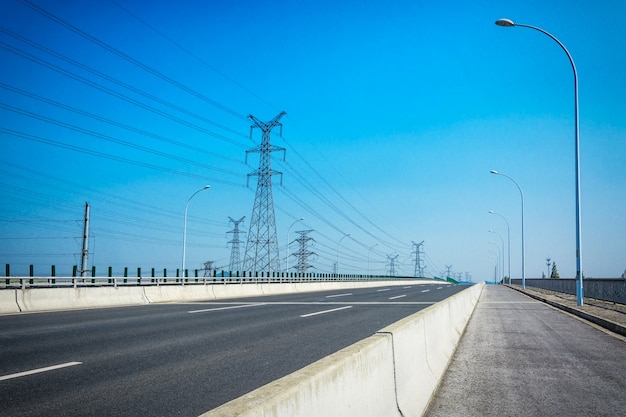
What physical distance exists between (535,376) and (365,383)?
451cm

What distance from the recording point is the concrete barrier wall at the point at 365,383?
257 centimetres

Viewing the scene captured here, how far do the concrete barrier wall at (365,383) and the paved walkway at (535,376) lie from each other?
0.37 meters

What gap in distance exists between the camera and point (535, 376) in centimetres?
709

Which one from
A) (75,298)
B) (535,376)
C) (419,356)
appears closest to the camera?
(419,356)

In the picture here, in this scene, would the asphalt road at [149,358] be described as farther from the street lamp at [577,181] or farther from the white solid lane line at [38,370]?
the street lamp at [577,181]

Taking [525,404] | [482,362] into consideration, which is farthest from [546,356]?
[525,404]

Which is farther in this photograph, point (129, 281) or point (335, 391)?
point (129, 281)

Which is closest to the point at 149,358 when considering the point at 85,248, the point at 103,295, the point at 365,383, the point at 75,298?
the point at 365,383

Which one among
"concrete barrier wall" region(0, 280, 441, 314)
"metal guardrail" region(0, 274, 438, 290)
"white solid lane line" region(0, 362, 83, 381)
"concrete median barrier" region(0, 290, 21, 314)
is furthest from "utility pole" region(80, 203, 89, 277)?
"white solid lane line" region(0, 362, 83, 381)

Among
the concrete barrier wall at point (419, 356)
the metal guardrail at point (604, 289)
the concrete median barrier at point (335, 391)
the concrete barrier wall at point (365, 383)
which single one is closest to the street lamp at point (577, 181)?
the metal guardrail at point (604, 289)

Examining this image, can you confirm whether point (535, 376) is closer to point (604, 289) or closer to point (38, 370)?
point (38, 370)

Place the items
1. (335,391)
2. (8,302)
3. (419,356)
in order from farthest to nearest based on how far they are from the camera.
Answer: (8,302) → (419,356) → (335,391)

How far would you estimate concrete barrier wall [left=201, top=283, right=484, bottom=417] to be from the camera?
2.57 m

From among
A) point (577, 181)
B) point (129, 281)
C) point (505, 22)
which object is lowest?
point (129, 281)
